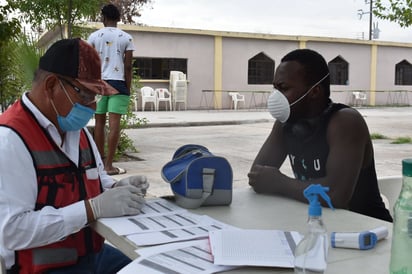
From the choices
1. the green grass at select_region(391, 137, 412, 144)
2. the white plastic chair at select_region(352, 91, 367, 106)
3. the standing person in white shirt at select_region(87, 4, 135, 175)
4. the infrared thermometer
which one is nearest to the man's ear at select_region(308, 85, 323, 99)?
the infrared thermometer

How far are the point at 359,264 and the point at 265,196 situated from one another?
2.68ft

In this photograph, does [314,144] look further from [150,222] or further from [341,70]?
[341,70]

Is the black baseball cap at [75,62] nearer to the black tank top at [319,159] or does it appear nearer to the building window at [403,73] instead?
Answer: the black tank top at [319,159]

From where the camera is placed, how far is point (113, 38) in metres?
5.61

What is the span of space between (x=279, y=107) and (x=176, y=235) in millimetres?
1013

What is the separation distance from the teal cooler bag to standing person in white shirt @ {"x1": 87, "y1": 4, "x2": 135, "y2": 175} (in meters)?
3.73

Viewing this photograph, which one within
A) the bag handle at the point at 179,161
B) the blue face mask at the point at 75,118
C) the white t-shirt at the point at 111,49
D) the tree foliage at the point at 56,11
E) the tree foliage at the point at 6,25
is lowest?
the bag handle at the point at 179,161

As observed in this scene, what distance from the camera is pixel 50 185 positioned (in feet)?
5.77

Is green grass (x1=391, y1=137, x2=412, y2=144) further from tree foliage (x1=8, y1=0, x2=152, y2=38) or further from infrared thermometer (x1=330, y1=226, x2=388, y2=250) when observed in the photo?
infrared thermometer (x1=330, y1=226, x2=388, y2=250)

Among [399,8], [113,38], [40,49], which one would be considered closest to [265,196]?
[113,38]

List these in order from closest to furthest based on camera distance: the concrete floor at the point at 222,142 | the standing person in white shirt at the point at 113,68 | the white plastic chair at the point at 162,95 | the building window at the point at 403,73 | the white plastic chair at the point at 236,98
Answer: the standing person in white shirt at the point at 113,68 < the concrete floor at the point at 222,142 < the white plastic chair at the point at 162,95 < the white plastic chair at the point at 236,98 < the building window at the point at 403,73

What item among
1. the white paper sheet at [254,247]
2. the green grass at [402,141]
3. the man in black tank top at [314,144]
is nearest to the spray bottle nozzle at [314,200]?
the white paper sheet at [254,247]

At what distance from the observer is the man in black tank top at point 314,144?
2076mm

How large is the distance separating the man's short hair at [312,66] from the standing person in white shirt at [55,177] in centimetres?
91
